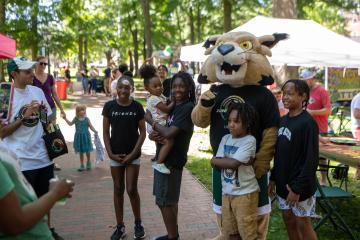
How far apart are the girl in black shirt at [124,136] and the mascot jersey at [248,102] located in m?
1.16

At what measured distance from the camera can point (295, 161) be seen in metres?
3.56

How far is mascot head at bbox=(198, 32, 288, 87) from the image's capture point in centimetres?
351

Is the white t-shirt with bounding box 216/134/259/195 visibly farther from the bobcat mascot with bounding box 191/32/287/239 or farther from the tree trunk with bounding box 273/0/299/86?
the tree trunk with bounding box 273/0/299/86

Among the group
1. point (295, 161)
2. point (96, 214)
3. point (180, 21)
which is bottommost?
point (96, 214)

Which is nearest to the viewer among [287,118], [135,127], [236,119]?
[236,119]

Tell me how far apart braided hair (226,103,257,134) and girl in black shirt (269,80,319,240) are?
0.37 m

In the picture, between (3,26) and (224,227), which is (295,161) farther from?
(3,26)

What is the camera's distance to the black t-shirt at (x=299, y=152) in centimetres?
347

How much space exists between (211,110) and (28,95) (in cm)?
173

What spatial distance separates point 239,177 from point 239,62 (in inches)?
36.4

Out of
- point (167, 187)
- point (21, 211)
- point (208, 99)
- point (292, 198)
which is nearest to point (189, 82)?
point (208, 99)

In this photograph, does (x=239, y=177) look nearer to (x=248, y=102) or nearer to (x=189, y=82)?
(x=248, y=102)

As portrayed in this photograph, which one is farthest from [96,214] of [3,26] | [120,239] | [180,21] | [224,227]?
[180,21]

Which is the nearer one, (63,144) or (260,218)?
(260,218)
